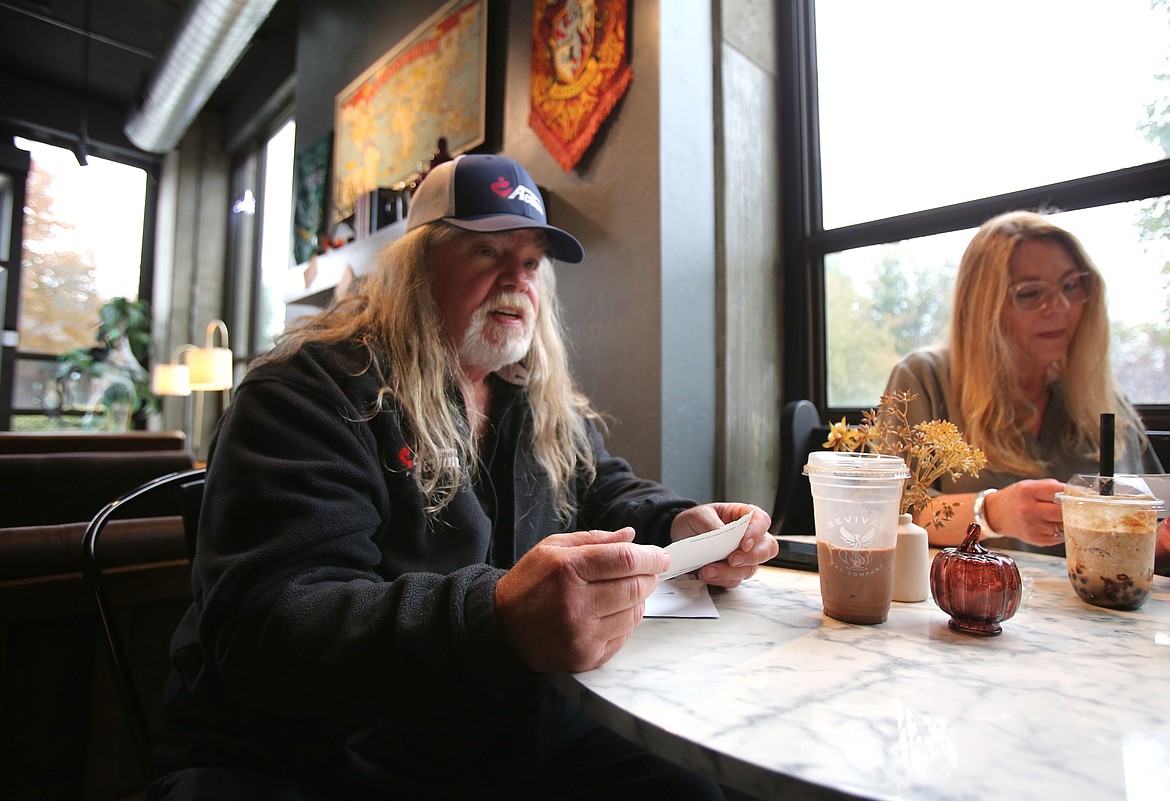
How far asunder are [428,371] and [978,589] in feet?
2.81

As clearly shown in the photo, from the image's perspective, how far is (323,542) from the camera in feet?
2.41

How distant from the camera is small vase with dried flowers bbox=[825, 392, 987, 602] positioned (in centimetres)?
79

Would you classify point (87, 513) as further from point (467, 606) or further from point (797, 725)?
point (797, 725)

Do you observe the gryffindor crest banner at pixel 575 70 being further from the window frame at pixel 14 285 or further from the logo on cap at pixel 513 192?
the window frame at pixel 14 285

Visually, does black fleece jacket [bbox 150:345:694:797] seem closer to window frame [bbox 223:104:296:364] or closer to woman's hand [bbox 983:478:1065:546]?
woman's hand [bbox 983:478:1065:546]

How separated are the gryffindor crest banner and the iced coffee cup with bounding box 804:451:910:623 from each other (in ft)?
5.32

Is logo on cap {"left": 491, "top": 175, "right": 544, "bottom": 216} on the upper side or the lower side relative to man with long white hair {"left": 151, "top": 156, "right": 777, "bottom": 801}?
upper

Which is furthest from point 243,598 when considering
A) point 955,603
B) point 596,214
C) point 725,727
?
point 596,214

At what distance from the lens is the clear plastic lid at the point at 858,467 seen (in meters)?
0.71

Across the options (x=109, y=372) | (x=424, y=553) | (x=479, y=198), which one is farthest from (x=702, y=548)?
(x=109, y=372)

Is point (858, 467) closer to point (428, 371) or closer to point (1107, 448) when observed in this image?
point (1107, 448)

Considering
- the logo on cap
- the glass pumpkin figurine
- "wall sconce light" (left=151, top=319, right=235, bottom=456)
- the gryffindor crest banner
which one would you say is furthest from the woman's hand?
"wall sconce light" (left=151, top=319, right=235, bottom=456)

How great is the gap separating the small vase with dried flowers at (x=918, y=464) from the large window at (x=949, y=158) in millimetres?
964

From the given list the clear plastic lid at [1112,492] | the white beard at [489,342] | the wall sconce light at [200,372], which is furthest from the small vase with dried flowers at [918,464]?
the wall sconce light at [200,372]
